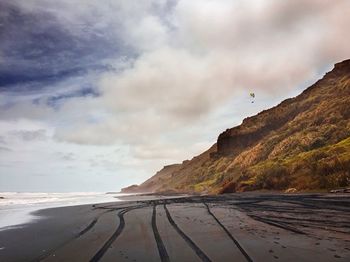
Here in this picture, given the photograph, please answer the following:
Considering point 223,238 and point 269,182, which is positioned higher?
point 269,182

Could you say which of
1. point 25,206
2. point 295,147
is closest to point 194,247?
point 25,206

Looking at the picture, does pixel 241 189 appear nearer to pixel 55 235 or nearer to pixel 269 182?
pixel 269 182

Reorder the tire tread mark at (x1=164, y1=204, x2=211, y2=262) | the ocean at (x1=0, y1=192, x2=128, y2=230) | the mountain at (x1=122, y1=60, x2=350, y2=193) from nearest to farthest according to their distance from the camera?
the tire tread mark at (x1=164, y1=204, x2=211, y2=262)
the ocean at (x1=0, y1=192, x2=128, y2=230)
the mountain at (x1=122, y1=60, x2=350, y2=193)

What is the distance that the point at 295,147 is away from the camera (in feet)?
192

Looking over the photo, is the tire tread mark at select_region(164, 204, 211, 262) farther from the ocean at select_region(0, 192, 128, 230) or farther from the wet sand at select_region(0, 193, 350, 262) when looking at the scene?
the ocean at select_region(0, 192, 128, 230)

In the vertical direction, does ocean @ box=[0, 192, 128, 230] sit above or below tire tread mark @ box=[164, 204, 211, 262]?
above

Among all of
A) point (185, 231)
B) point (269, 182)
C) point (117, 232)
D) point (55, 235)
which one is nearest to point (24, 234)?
point (55, 235)

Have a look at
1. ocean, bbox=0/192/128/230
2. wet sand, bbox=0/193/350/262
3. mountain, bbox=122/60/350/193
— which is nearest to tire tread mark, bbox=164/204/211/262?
wet sand, bbox=0/193/350/262

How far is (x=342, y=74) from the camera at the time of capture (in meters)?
96.6

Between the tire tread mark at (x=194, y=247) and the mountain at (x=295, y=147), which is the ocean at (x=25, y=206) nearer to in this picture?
the tire tread mark at (x=194, y=247)

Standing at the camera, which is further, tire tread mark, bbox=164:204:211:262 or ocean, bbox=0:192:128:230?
ocean, bbox=0:192:128:230

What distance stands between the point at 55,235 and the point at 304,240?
29.2ft

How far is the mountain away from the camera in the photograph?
1453 inches

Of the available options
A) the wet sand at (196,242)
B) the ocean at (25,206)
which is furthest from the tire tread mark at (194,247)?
the ocean at (25,206)
